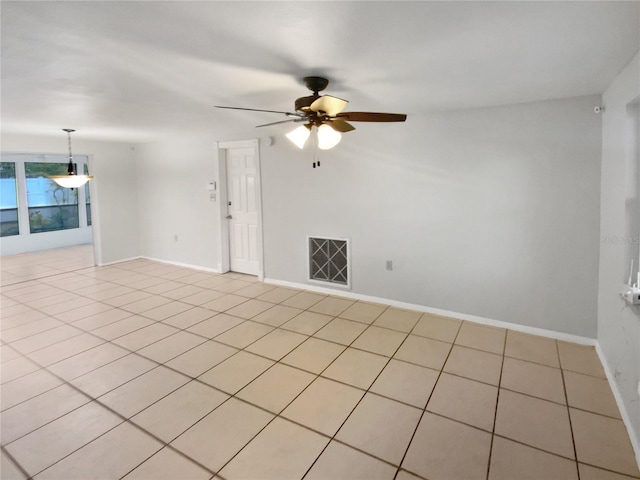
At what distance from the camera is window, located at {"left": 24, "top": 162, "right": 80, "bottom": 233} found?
7816 mm

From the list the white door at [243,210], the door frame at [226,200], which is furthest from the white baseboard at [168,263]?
the white door at [243,210]

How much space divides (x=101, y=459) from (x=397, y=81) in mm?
3015

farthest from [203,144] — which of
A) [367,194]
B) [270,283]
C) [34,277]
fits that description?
[34,277]

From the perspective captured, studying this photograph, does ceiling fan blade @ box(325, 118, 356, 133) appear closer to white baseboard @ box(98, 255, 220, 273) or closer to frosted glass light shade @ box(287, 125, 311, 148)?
frosted glass light shade @ box(287, 125, 311, 148)

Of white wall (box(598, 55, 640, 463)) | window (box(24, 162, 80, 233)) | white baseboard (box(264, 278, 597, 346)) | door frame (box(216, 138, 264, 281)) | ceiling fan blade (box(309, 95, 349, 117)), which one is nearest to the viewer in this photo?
white wall (box(598, 55, 640, 463))

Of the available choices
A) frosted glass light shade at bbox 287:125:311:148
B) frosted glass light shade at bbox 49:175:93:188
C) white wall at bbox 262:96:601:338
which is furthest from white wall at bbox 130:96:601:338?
frosted glass light shade at bbox 49:175:93:188

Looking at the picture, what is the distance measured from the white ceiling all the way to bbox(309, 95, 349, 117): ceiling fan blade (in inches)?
9.0

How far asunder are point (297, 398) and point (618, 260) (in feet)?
7.88

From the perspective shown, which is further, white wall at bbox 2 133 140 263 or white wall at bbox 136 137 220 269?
white wall at bbox 2 133 140 263

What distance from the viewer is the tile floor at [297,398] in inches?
73.5

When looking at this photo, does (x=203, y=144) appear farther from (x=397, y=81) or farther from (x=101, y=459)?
(x=101, y=459)

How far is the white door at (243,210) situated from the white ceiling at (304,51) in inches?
83.0

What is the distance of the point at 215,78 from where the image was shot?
8.11 ft

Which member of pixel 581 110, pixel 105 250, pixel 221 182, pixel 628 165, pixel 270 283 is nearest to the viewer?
pixel 628 165
